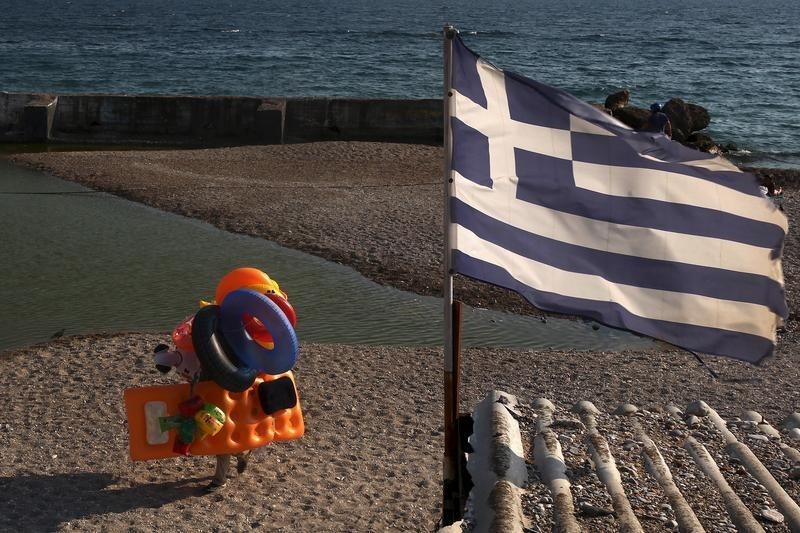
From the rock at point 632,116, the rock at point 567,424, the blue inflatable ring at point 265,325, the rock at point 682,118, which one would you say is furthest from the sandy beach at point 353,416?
the rock at point 682,118

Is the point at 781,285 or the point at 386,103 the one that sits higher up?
the point at 781,285

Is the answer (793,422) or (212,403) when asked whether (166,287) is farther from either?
(793,422)

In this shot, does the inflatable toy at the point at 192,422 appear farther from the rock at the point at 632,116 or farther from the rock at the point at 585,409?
the rock at the point at 632,116

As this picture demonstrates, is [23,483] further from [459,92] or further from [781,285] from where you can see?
[781,285]

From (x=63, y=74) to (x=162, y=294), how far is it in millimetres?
43131

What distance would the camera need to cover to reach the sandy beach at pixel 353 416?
8398mm

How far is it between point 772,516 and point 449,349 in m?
2.10

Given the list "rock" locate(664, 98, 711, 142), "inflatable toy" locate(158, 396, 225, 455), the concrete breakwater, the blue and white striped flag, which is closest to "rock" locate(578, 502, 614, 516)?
the blue and white striped flag

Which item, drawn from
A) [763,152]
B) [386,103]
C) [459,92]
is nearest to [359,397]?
[459,92]

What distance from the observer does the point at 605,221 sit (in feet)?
20.2

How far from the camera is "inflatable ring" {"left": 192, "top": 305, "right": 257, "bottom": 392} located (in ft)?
28.1

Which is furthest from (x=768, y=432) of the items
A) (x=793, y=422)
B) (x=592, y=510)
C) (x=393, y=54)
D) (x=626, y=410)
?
(x=393, y=54)

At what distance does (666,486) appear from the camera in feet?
22.7

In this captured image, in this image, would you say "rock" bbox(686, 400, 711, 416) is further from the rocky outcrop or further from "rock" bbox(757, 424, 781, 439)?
the rocky outcrop
